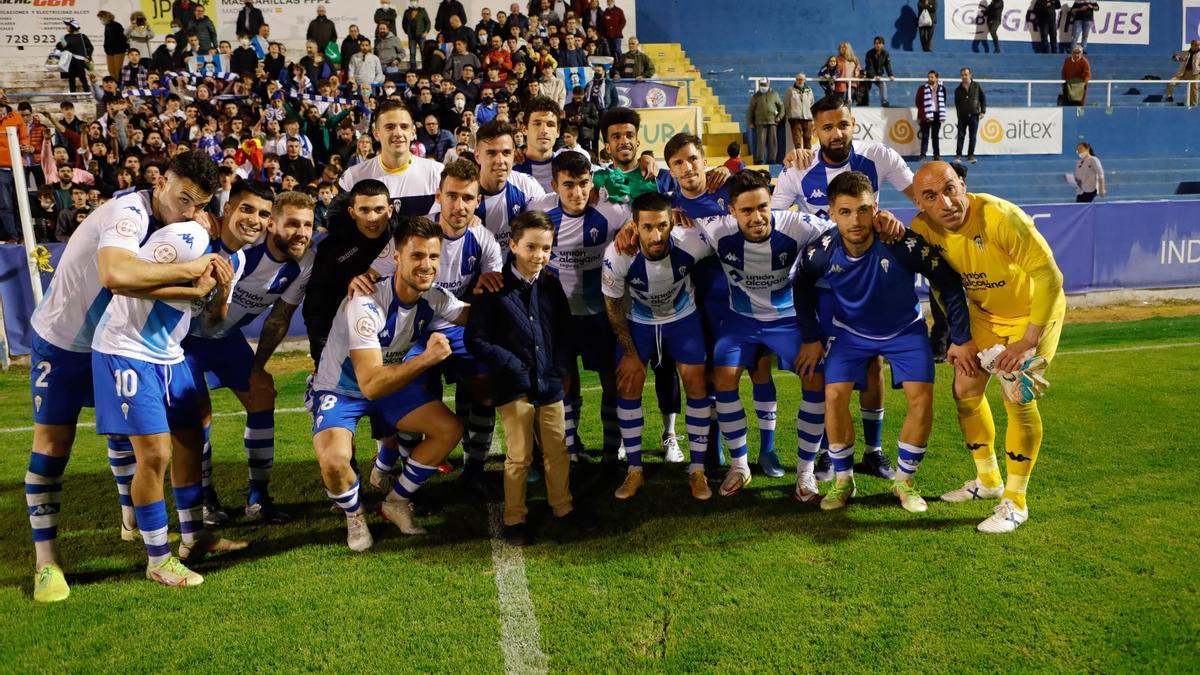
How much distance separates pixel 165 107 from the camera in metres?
15.5

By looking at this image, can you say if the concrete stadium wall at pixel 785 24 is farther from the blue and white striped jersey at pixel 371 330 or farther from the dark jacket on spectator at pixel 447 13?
the blue and white striped jersey at pixel 371 330

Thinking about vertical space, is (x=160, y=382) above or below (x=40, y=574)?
above

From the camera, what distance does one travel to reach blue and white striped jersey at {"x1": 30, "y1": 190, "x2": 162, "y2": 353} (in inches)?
185

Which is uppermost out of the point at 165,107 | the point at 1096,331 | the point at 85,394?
the point at 165,107

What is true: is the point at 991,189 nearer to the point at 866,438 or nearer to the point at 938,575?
the point at 866,438

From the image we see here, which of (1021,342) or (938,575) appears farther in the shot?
(1021,342)

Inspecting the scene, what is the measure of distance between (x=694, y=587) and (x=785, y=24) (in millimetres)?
23637

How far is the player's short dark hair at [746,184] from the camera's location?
5480 millimetres

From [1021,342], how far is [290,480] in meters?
5.26

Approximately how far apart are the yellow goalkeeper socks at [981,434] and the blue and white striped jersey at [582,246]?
2.54 metres

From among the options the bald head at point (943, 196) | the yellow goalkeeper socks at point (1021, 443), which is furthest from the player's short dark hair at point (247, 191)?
the yellow goalkeeper socks at point (1021, 443)

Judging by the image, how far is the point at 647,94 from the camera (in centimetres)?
1822

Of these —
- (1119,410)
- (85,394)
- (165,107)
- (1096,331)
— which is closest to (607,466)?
(85,394)

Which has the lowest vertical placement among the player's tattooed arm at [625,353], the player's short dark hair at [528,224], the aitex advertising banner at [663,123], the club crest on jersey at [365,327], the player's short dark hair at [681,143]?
the player's tattooed arm at [625,353]
